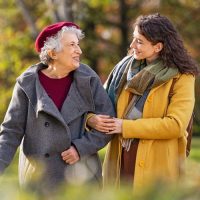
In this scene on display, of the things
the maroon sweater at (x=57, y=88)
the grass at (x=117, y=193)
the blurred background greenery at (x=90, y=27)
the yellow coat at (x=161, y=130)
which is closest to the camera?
the grass at (x=117, y=193)

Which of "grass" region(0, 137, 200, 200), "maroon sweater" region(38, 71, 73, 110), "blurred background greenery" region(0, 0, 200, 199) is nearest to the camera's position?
"grass" region(0, 137, 200, 200)

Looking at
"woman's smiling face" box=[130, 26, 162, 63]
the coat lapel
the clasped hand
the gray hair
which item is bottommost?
the clasped hand

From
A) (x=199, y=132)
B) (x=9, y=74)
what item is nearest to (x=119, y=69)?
(x=9, y=74)

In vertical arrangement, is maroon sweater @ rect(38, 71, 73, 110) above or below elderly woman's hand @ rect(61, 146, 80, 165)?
above

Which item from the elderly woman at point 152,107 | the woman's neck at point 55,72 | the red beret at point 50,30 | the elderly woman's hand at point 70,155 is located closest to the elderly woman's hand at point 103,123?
the elderly woman at point 152,107

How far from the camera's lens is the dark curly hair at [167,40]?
451 cm

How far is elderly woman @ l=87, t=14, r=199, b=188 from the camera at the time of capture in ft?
14.7

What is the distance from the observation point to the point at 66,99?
4.54 metres

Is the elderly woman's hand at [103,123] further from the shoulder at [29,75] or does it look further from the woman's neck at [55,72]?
the shoulder at [29,75]

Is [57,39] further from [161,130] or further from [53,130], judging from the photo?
[161,130]

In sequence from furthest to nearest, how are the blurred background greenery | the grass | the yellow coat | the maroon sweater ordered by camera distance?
the blurred background greenery
the maroon sweater
the yellow coat
the grass

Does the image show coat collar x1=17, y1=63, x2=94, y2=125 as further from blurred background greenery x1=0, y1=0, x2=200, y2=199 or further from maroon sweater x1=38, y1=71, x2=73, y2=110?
blurred background greenery x1=0, y1=0, x2=200, y2=199

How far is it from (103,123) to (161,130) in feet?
1.16

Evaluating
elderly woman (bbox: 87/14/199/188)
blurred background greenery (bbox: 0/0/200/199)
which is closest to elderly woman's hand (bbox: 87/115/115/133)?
elderly woman (bbox: 87/14/199/188)
